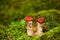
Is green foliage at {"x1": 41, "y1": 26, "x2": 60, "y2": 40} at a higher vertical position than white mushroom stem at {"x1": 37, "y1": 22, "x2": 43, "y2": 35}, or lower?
lower

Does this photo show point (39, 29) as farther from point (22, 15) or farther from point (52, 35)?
point (22, 15)

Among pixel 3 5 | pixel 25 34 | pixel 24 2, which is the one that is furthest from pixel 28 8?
pixel 25 34

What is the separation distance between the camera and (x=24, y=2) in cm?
471

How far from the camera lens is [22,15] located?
439cm

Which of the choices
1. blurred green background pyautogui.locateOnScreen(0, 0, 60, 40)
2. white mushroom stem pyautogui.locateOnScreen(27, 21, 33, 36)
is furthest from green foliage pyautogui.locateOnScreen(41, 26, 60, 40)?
white mushroom stem pyautogui.locateOnScreen(27, 21, 33, 36)

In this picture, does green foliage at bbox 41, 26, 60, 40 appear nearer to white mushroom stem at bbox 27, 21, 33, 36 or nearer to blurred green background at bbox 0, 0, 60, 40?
blurred green background at bbox 0, 0, 60, 40

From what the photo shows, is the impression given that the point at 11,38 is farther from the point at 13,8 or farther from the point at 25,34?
the point at 13,8

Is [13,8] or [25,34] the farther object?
[13,8]

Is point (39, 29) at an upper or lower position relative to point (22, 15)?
lower

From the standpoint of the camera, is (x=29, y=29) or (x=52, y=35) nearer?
(x=52, y=35)

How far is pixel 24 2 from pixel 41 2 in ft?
1.35

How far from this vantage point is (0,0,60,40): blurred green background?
2.81 meters

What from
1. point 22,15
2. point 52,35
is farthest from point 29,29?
point 22,15

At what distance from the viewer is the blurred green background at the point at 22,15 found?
2.81 meters
